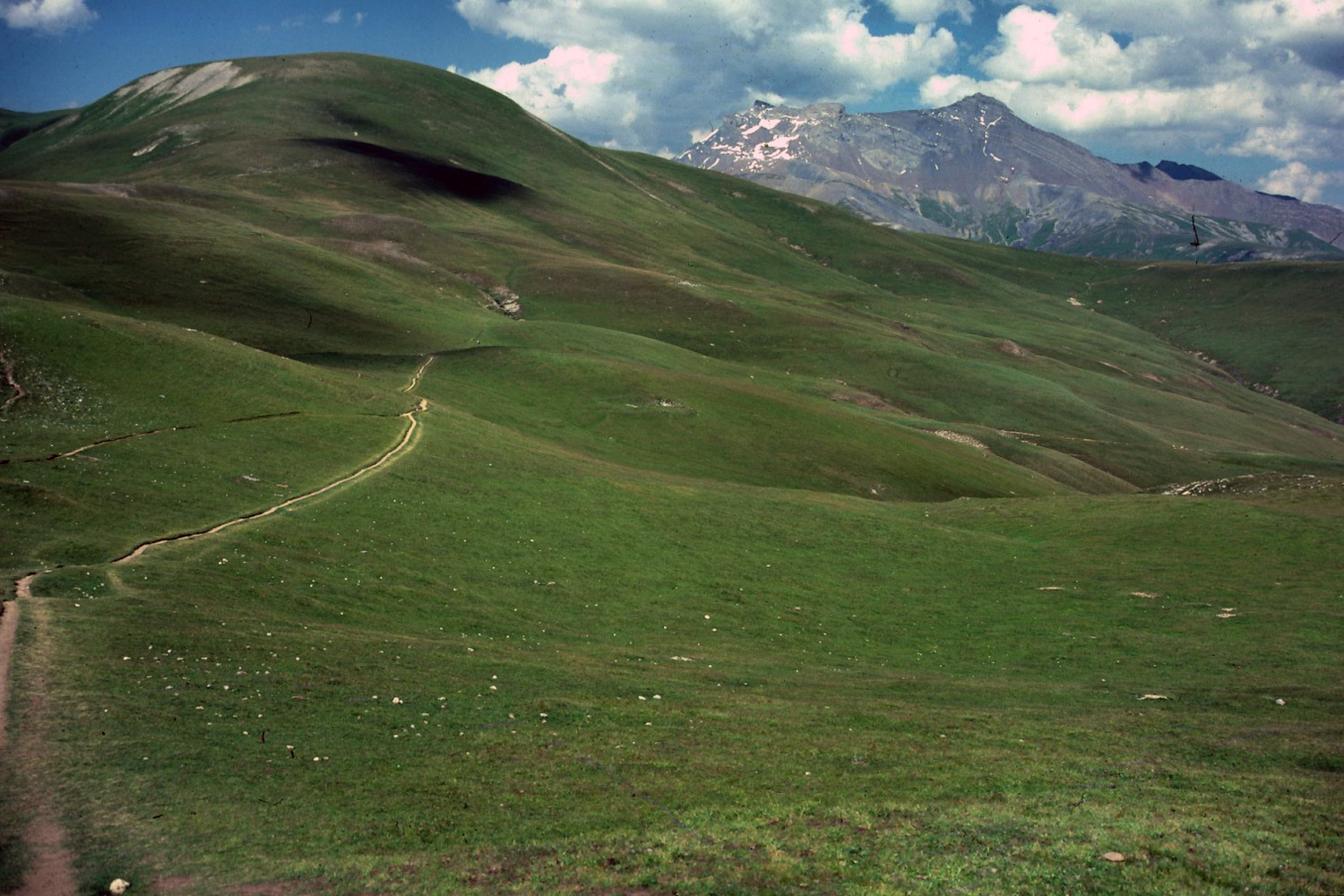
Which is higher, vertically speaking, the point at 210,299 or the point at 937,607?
the point at 210,299

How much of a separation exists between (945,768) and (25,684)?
73.2 feet

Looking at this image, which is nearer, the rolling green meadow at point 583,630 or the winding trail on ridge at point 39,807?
the winding trail on ridge at point 39,807

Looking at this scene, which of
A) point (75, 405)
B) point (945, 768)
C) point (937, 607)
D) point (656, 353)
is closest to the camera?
point (945, 768)

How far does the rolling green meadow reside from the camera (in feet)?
61.4

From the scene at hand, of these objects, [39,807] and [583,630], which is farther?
[583,630]

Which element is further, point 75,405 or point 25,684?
point 75,405

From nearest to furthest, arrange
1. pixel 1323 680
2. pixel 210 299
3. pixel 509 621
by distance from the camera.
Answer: pixel 1323 680
pixel 509 621
pixel 210 299

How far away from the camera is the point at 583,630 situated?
122 feet

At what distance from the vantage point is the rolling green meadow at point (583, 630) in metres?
18.7

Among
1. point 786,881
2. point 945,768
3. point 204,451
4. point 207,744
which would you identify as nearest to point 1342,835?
point 945,768

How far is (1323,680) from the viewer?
33.5 meters

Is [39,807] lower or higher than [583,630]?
higher

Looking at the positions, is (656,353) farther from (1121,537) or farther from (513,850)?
(513,850)

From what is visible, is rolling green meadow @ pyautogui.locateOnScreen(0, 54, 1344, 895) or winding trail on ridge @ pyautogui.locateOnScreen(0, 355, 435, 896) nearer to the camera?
winding trail on ridge @ pyautogui.locateOnScreen(0, 355, 435, 896)
